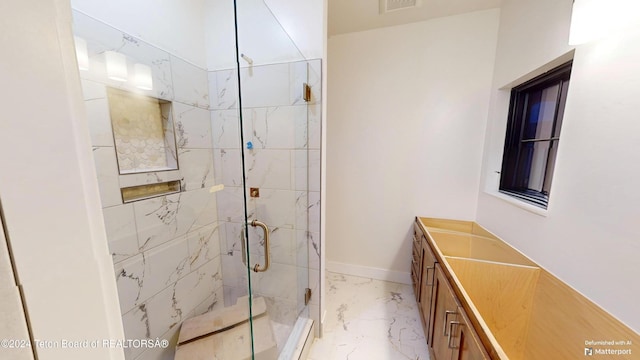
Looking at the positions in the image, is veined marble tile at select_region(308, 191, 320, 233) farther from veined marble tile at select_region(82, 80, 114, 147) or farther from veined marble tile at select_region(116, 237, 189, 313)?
veined marble tile at select_region(82, 80, 114, 147)

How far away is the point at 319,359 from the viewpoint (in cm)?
152

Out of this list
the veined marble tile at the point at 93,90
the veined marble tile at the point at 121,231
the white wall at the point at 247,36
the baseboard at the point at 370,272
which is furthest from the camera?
the baseboard at the point at 370,272

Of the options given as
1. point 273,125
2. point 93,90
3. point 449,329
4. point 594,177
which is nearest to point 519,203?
point 594,177

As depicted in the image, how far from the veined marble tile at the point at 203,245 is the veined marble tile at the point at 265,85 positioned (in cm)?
102

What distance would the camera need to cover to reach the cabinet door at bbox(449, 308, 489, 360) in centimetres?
82

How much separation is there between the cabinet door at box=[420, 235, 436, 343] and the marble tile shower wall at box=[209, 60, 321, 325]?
0.80 m

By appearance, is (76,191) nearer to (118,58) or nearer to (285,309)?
(118,58)

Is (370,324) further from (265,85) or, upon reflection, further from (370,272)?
(265,85)

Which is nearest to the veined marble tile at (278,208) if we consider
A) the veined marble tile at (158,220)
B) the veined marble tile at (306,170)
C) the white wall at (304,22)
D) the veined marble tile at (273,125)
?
the veined marble tile at (306,170)

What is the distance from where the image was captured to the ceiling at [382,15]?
1.76m

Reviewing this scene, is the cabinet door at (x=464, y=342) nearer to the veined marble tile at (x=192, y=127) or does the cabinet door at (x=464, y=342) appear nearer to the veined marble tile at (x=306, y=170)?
the veined marble tile at (x=306, y=170)

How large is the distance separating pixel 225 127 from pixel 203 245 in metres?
0.94

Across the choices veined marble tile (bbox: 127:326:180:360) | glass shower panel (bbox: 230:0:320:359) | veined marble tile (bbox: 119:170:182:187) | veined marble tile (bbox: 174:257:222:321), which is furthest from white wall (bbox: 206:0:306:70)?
veined marble tile (bbox: 127:326:180:360)

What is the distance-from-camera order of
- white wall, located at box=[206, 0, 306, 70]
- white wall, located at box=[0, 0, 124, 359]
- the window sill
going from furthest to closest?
white wall, located at box=[206, 0, 306, 70] < the window sill < white wall, located at box=[0, 0, 124, 359]
